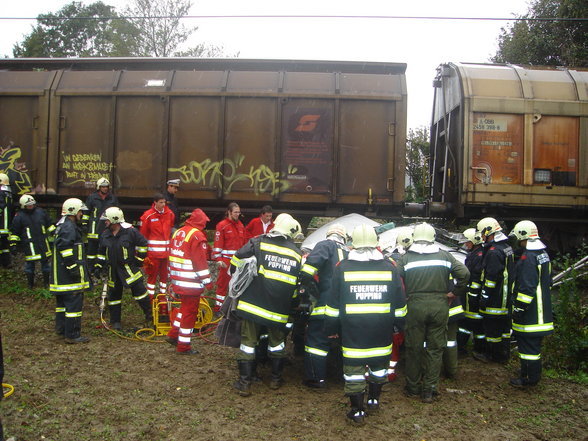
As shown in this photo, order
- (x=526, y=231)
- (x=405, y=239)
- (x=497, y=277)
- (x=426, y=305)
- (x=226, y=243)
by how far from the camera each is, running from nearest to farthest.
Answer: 1. (x=426, y=305)
2. (x=526, y=231)
3. (x=405, y=239)
4. (x=497, y=277)
5. (x=226, y=243)

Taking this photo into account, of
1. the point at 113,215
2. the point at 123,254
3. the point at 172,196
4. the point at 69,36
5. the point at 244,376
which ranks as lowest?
the point at 244,376

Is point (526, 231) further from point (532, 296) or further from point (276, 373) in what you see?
point (276, 373)

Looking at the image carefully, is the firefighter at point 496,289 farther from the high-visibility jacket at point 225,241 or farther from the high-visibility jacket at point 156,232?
the high-visibility jacket at point 156,232

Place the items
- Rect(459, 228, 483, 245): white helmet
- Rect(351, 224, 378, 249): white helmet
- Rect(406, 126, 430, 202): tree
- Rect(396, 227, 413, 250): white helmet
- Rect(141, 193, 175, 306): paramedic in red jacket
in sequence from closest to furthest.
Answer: Rect(351, 224, 378, 249): white helmet
Rect(396, 227, 413, 250): white helmet
Rect(459, 228, 483, 245): white helmet
Rect(141, 193, 175, 306): paramedic in red jacket
Rect(406, 126, 430, 202): tree

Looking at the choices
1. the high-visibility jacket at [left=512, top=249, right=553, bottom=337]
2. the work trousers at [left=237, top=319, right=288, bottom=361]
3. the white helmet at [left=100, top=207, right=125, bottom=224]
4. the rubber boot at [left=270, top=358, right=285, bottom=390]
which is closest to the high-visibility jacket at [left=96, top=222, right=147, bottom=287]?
the white helmet at [left=100, top=207, right=125, bottom=224]

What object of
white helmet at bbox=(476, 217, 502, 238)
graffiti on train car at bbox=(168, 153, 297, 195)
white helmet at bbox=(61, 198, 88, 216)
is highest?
graffiti on train car at bbox=(168, 153, 297, 195)

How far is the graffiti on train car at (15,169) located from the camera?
8641mm

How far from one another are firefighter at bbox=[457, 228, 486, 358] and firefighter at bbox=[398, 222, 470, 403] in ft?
3.38

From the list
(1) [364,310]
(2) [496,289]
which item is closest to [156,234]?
(1) [364,310]

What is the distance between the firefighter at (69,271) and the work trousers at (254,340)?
90.4 inches

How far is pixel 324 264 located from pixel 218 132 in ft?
13.8

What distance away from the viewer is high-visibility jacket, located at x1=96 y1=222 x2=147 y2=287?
6.37 m

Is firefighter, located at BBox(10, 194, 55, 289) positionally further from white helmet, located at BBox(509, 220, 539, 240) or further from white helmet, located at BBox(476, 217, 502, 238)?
white helmet, located at BBox(509, 220, 539, 240)

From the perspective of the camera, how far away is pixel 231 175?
827cm
